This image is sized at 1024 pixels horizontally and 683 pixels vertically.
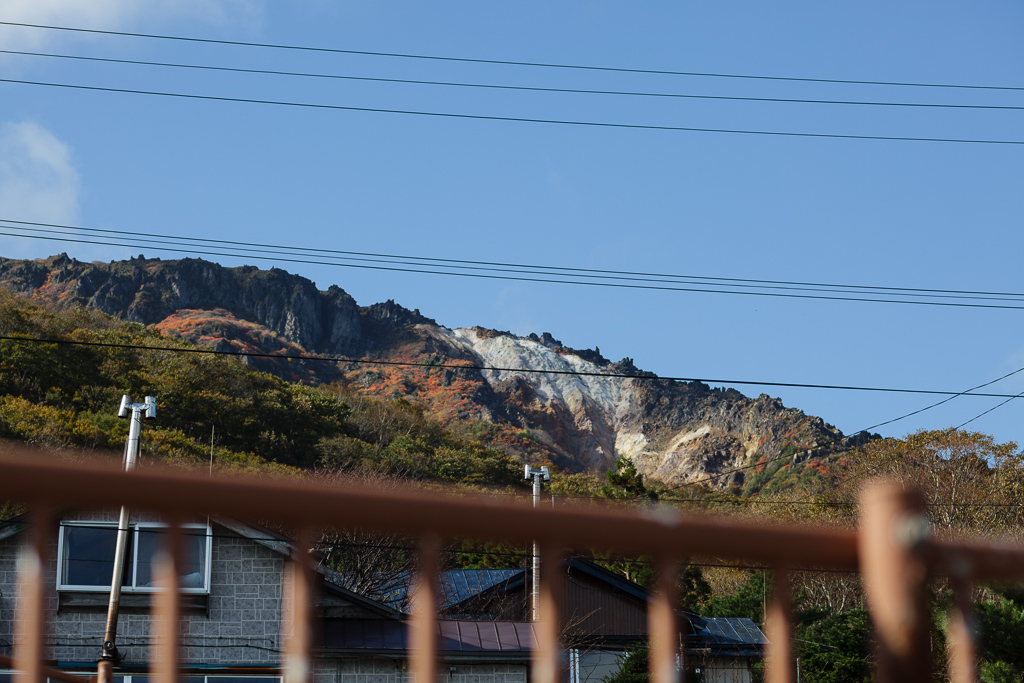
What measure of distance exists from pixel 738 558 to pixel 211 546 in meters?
11.5

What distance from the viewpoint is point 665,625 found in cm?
150

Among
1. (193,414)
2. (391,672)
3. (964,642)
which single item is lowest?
(391,672)

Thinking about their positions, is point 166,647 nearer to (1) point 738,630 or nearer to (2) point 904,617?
(2) point 904,617

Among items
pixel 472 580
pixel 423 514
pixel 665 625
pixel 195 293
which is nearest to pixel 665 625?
pixel 665 625

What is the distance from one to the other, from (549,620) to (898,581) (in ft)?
1.77

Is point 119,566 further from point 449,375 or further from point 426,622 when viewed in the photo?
point 449,375

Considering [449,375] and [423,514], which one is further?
[449,375]

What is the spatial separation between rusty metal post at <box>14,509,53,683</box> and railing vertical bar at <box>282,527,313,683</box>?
361 millimetres

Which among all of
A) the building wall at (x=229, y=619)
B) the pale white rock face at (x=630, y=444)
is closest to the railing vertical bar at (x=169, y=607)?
the building wall at (x=229, y=619)

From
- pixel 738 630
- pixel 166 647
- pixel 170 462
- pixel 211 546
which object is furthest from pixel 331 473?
pixel 166 647

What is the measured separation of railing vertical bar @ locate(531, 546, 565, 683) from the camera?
140 cm

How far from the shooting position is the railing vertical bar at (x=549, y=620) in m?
1.40

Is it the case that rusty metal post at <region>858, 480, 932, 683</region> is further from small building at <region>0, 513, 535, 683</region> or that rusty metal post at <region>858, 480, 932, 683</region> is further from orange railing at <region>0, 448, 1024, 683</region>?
small building at <region>0, 513, 535, 683</region>

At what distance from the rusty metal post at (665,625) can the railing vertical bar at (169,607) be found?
73 cm
